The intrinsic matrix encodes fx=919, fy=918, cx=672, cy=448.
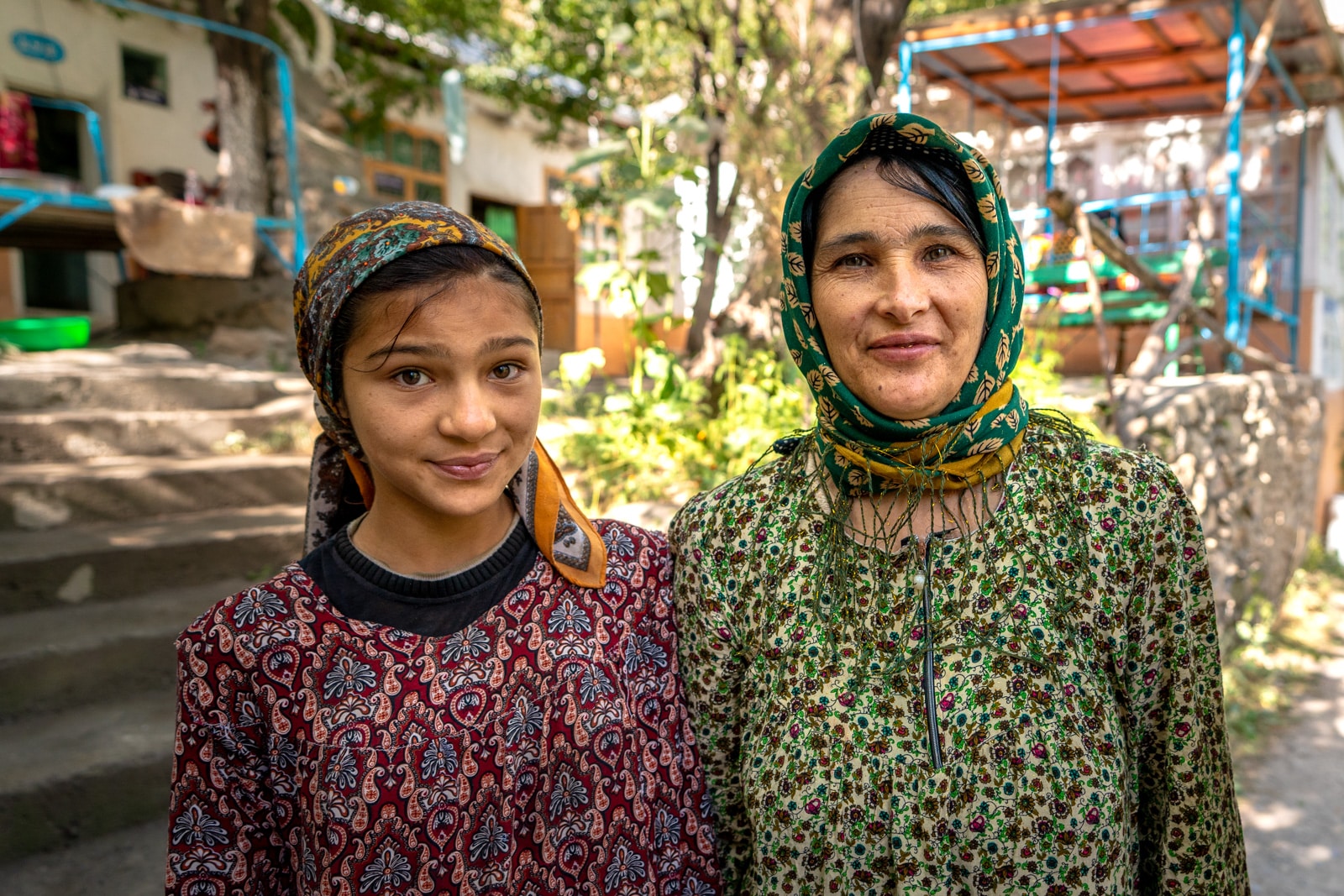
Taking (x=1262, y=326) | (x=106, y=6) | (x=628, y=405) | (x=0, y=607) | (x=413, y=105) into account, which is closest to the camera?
(x=0, y=607)

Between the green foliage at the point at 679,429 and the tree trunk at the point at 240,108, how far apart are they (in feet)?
14.8

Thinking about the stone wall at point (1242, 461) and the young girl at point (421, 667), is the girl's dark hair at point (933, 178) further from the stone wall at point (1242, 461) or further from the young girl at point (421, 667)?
the stone wall at point (1242, 461)

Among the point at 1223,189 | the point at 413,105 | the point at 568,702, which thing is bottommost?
the point at 568,702

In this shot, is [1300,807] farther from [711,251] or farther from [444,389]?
[444,389]

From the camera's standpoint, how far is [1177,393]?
4.28 meters

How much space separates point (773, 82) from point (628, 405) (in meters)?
1.64

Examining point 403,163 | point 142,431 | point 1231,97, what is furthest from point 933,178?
point 403,163

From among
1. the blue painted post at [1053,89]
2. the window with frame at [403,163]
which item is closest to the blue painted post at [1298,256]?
the blue painted post at [1053,89]

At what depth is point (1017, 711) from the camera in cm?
127

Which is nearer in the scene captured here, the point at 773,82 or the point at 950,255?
the point at 950,255

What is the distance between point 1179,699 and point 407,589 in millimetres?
1114

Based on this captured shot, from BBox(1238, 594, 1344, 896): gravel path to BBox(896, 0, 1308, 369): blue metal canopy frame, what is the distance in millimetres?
2009

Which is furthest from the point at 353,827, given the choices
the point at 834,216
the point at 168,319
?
the point at 168,319

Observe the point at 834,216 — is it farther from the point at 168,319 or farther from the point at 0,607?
the point at 168,319
